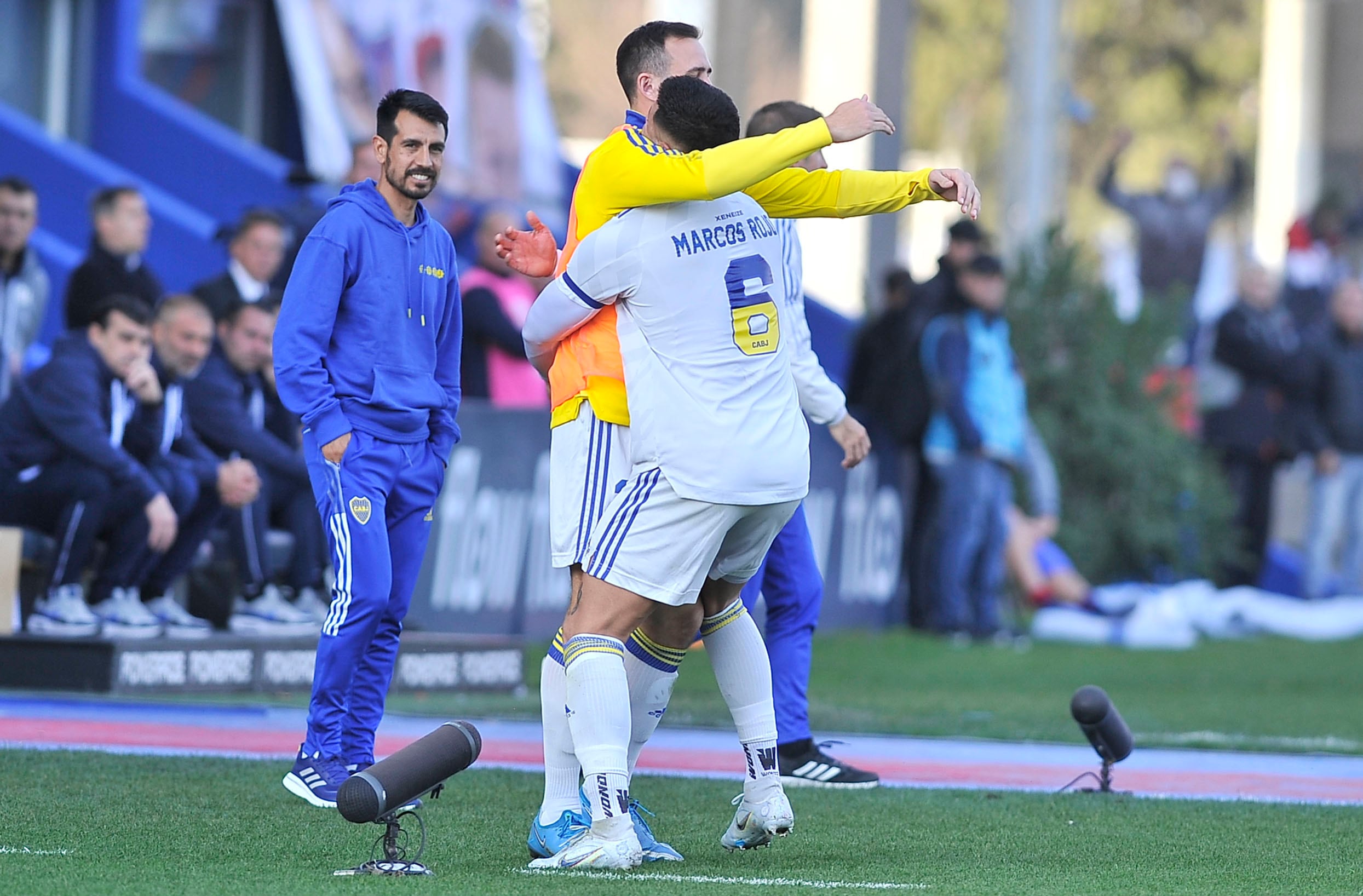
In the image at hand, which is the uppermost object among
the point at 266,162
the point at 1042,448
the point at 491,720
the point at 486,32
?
the point at 486,32

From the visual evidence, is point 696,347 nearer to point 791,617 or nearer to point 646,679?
point 646,679

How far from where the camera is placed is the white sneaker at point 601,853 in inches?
221

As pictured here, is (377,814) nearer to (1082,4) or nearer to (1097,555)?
(1097,555)

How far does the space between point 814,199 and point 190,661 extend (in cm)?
449

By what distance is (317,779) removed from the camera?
679 centimetres

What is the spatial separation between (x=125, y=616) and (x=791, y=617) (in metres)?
3.78

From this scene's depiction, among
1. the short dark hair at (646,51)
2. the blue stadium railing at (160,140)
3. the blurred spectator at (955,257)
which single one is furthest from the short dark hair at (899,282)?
the short dark hair at (646,51)

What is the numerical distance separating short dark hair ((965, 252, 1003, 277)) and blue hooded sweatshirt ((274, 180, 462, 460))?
7563mm

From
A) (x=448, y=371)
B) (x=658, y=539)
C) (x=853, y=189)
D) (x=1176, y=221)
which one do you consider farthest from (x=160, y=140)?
(x=658, y=539)

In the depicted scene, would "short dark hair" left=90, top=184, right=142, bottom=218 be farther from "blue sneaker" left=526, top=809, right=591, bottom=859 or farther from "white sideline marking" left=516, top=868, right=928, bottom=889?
"white sideline marking" left=516, top=868, right=928, bottom=889

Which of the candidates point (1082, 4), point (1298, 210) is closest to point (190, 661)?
point (1298, 210)

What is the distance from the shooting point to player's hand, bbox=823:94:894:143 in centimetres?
572

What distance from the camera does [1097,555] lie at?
57.5 ft

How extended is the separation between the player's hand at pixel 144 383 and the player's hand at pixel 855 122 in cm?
522
